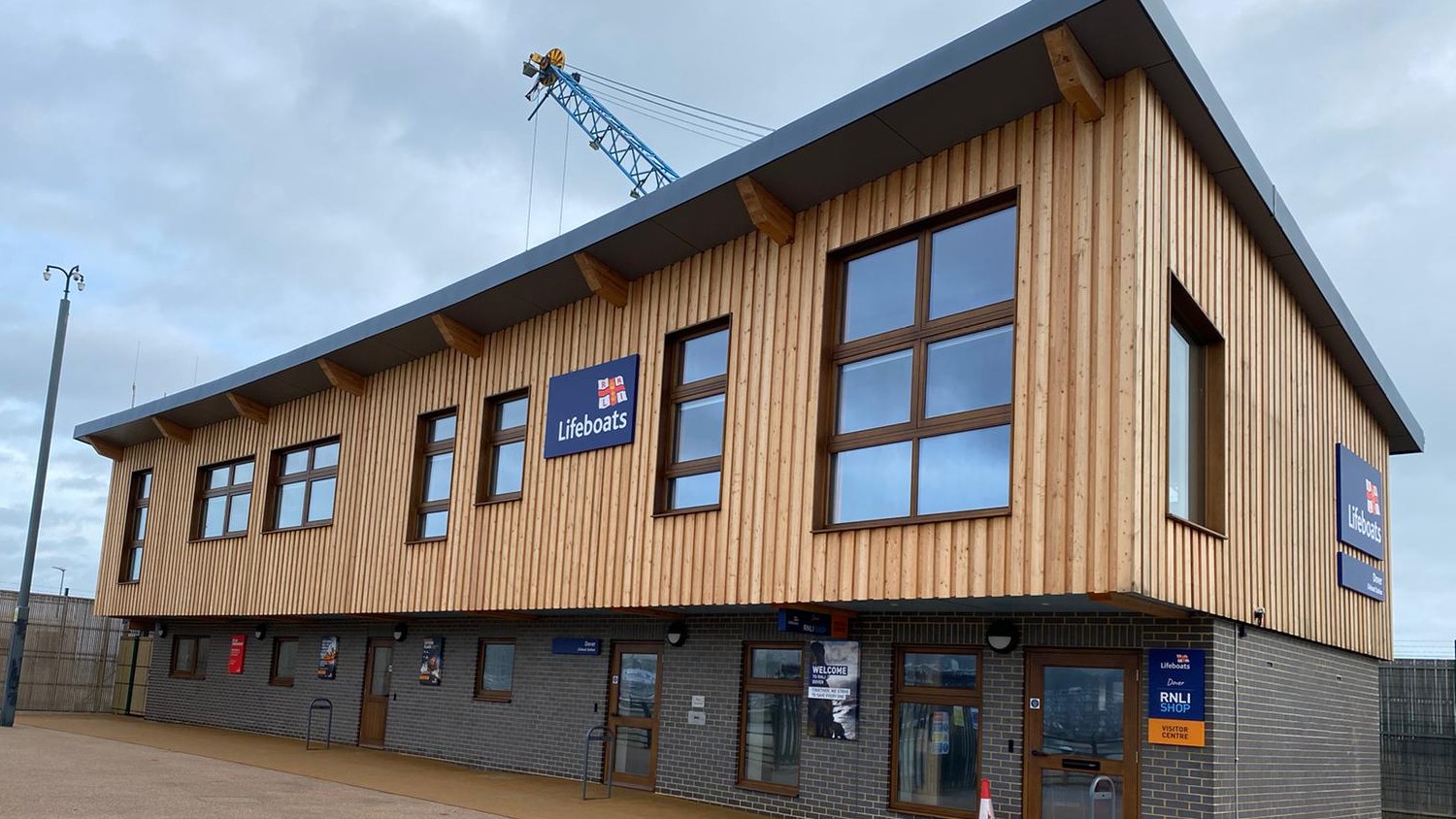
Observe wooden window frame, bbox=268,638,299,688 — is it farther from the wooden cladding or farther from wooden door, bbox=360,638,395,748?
the wooden cladding

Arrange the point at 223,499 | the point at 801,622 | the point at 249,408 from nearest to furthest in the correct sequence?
the point at 801,622
the point at 249,408
the point at 223,499

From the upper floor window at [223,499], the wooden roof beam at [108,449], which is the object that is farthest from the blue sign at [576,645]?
the wooden roof beam at [108,449]

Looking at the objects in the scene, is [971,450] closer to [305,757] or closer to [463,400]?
[463,400]

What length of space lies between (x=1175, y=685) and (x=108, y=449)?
22.5 m

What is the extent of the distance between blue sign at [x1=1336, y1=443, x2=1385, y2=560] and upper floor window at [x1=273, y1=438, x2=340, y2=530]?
13374 millimetres

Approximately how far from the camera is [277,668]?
2098cm

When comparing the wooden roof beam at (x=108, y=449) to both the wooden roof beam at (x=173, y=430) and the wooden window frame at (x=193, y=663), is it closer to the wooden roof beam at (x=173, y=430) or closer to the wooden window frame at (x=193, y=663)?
the wooden roof beam at (x=173, y=430)

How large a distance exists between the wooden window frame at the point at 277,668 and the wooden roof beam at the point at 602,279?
33.0 ft

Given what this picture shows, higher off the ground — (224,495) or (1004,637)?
(224,495)

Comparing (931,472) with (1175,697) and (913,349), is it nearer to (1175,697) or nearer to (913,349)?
(913,349)

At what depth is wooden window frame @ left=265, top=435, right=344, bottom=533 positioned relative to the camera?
18.5 metres

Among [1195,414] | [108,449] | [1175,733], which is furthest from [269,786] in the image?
[108,449]

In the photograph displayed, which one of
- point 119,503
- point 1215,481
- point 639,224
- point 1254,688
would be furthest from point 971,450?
point 119,503

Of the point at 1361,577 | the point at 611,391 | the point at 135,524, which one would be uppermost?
the point at 611,391
